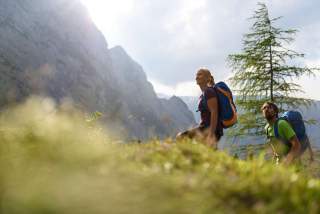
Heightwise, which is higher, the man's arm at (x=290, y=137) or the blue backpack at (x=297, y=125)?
the blue backpack at (x=297, y=125)

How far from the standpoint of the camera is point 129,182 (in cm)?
193

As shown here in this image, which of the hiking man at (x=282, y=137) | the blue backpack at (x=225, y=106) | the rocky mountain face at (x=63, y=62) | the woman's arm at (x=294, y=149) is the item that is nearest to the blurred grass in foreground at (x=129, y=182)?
the blue backpack at (x=225, y=106)

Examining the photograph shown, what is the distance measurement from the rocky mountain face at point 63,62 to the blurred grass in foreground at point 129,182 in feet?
244

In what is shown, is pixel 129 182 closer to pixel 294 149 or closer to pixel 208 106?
pixel 208 106

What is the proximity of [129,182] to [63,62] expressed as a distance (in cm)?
11569

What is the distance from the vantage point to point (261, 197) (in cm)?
209

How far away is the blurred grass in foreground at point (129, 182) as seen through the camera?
170cm

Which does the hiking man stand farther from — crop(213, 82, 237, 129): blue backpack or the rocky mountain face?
the rocky mountain face

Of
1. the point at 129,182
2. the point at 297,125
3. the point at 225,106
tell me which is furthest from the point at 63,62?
the point at 129,182

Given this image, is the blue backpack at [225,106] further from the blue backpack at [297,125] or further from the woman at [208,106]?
the blue backpack at [297,125]

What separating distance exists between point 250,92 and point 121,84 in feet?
410

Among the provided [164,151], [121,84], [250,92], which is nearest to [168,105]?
[121,84]

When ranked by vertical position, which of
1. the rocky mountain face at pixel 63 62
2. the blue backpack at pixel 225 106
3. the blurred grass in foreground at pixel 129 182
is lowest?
the blurred grass in foreground at pixel 129 182

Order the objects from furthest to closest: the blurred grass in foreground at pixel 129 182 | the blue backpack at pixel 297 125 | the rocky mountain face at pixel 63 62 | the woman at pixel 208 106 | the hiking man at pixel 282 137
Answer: the rocky mountain face at pixel 63 62 < the blue backpack at pixel 297 125 < the hiking man at pixel 282 137 < the woman at pixel 208 106 < the blurred grass in foreground at pixel 129 182
